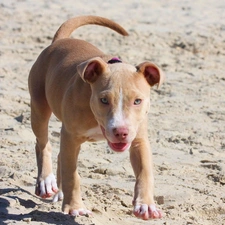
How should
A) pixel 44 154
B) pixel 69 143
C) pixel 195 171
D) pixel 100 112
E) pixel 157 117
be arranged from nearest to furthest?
pixel 100 112
pixel 69 143
pixel 44 154
pixel 195 171
pixel 157 117

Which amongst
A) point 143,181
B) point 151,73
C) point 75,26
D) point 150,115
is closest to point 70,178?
point 143,181

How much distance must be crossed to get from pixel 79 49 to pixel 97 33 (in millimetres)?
5768

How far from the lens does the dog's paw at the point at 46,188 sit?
640 cm

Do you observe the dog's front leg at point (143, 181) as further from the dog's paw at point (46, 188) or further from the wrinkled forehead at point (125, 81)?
the dog's paw at point (46, 188)

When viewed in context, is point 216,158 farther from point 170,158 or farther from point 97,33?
point 97,33

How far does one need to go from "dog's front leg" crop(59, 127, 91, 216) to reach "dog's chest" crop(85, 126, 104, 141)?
9 centimetres

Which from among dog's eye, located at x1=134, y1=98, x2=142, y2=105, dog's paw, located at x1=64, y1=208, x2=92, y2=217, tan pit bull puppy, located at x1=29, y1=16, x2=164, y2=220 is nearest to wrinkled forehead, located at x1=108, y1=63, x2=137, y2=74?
tan pit bull puppy, located at x1=29, y1=16, x2=164, y2=220

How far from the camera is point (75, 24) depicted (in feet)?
23.7

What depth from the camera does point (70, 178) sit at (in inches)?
225

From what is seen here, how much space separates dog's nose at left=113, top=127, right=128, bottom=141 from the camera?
5.08m

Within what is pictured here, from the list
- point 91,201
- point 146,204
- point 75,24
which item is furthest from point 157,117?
point 146,204

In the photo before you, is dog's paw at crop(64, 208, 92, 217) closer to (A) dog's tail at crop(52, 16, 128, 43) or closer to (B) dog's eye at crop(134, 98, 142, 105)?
(B) dog's eye at crop(134, 98, 142, 105)

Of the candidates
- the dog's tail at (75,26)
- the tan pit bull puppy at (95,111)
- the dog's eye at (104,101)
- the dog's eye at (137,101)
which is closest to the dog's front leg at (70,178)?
the tan pit bull puppy at (95,111)

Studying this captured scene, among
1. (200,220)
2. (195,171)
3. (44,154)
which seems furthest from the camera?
(195,171)
